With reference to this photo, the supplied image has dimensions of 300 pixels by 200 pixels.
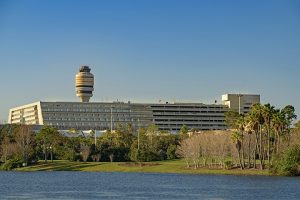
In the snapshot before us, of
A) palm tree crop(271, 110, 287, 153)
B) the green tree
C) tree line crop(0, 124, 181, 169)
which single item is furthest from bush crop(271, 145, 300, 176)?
the green tree

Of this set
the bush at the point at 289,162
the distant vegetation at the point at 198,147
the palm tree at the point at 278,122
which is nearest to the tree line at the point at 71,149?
the distant vegetation at the point at 198,147

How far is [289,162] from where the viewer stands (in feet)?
324

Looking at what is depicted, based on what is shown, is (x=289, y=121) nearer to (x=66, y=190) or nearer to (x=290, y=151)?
(x=290, y=151)

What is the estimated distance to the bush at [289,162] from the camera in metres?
98.6

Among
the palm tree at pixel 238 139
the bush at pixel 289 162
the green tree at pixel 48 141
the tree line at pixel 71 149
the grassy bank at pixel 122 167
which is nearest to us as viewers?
the bush at pixel 289 162

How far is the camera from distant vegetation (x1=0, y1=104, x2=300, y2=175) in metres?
109

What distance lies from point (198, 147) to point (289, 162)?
25.7 m

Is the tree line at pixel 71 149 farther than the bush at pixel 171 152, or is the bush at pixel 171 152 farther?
the bush at pixel 171 152

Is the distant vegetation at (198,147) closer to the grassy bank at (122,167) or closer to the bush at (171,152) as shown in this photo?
the bush at (171,152)

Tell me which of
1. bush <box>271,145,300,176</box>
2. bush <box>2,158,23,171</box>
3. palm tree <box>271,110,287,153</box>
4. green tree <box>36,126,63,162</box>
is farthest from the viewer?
green tree <box>36,126,63,162</box>

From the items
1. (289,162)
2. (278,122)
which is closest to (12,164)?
(278,122)

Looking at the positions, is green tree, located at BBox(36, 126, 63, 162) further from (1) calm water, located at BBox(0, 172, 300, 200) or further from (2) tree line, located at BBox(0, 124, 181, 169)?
(1) calm water, located at BBox(0, 172, 300, 200)

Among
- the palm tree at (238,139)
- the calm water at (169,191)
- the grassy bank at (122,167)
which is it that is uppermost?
the palm tree at (238,139)

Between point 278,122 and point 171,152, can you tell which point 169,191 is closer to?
point 278,122
